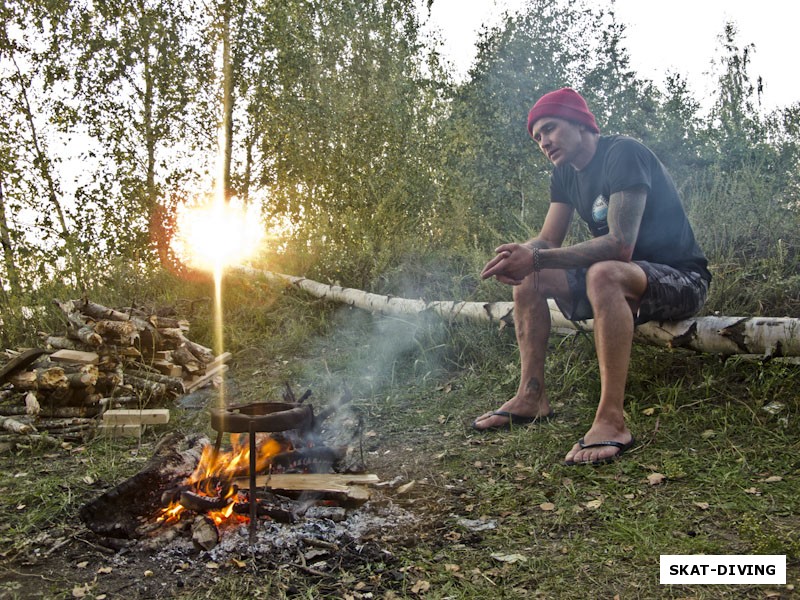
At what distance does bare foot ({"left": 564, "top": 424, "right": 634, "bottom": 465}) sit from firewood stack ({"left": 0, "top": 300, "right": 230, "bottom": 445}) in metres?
2.84

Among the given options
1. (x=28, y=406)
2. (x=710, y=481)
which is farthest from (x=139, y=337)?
(x=710, y=481)

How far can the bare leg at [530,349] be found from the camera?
3672 mm

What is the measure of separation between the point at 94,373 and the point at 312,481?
250 cm

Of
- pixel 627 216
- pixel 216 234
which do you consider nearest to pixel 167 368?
pixel 627 216

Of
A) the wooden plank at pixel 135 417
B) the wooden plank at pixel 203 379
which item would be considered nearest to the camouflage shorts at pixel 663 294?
the wooden plank at pixel 135 417

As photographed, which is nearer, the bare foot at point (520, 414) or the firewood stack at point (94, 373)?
the bare foot at point (520, 414)

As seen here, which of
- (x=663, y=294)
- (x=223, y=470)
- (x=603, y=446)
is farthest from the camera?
(x=663, y=294)

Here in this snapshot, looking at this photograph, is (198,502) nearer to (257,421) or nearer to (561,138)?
(257,421)

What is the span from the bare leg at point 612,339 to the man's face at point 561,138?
0.72 metres

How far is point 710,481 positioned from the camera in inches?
106

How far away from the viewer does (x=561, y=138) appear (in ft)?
11.1

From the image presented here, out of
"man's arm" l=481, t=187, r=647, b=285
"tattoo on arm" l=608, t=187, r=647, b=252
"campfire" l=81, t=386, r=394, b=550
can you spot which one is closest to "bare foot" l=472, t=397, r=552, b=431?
"man's arm" l=481, t=187, r=647, b=285

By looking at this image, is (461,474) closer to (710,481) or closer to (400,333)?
(710,481)

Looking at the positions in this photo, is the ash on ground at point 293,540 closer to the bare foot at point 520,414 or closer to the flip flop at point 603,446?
the flip flop at point 603,446
